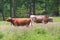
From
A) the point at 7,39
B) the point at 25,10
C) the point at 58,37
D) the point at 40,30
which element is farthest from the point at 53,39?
the point at 25,10

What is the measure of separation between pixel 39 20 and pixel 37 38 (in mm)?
15339

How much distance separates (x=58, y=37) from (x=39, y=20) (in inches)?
603

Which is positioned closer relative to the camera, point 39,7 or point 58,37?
point 58,37

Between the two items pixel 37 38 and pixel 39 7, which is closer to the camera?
pixel 37 38

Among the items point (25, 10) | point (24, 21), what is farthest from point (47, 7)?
point (24, 21)

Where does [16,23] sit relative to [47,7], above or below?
above

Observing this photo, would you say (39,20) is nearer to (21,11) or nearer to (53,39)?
(53,39)

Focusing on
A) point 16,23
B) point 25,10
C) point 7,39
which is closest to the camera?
point 7,39

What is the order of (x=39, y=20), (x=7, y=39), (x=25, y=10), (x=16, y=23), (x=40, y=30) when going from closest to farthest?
1. (x=7, y=39)
2. (x=40, y=30)
3. (x=16, y=23)
4. (x=39, y=20)
5. (x=25, y=10)

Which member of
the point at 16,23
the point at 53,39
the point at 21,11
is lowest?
the point at 21,11

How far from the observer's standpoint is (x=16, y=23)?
19500 mm

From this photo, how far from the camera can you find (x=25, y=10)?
54.3 meters

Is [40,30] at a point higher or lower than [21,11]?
higher

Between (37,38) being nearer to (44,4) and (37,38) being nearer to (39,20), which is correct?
(39,20)
